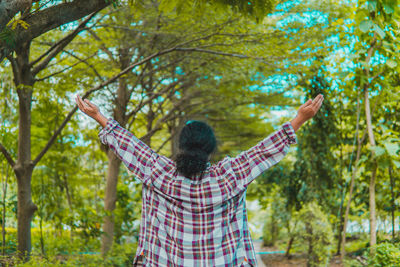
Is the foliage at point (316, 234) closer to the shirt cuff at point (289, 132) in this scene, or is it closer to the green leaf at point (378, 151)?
the green leaf at point (378, 151)

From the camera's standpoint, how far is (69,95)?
646cm

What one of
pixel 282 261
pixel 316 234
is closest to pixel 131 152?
pixel 316 234

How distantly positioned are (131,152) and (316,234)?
469 cm

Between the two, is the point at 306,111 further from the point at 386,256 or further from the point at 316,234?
the point at 316,234

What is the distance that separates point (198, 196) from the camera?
1.54 m

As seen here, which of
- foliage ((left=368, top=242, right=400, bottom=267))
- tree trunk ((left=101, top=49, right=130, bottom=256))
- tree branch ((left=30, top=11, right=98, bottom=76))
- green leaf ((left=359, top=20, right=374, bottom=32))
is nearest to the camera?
green leaf ((left=359, top=20, right=374, bottom=32))

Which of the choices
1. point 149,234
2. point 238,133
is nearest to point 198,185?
point 149,234

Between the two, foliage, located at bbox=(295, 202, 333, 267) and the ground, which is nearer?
foliage, located at bbox=(295, 202, 333, 267)

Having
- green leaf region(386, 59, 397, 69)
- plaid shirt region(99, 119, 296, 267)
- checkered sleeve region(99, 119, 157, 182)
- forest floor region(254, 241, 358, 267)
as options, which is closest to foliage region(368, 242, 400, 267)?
green leaf region(386, 59, 397, 69)

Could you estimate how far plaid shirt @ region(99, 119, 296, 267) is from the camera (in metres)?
1.54

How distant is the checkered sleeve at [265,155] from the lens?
5.16ft

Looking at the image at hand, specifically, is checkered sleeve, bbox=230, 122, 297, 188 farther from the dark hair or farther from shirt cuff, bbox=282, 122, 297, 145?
the dark hair

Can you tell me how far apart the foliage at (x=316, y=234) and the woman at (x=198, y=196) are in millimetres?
4323

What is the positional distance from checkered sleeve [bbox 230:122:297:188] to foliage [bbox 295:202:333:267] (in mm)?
4384
